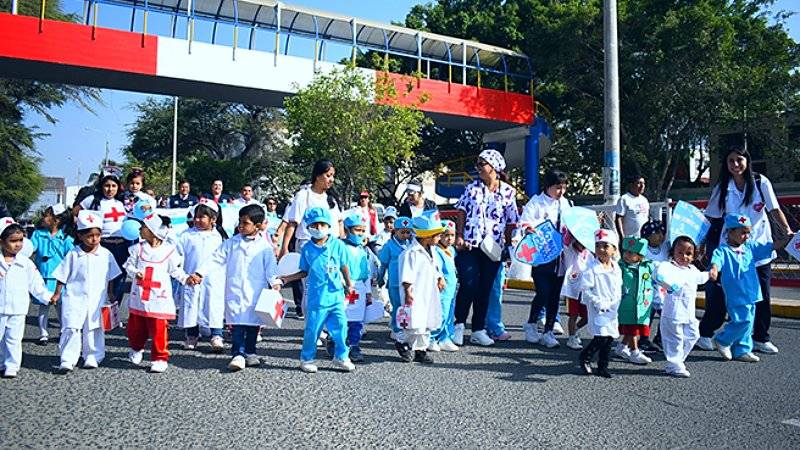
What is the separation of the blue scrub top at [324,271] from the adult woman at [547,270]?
81.2 inches

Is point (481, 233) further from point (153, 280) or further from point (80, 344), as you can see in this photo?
point (80, 344)

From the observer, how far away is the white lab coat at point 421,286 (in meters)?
6.12

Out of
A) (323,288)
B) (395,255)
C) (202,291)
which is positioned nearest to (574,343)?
(395,255)

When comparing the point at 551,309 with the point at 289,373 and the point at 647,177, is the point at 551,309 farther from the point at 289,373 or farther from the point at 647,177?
the point at 647,177

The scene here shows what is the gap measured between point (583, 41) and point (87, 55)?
55.0 feet

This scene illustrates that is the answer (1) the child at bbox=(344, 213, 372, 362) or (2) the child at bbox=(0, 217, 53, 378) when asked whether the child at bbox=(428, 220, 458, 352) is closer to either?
(1) the child at bbox=(344, 213, 372, 362)

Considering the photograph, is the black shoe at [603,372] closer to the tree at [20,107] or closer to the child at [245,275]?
the child at [245,275]

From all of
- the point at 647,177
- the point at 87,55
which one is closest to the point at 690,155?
the point at 647,177

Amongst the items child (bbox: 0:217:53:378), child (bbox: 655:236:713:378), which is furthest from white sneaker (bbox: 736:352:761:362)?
child (bbox: 0:217:53:378)

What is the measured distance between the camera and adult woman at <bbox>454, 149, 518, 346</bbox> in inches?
276

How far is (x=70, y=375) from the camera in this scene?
543 centimetres

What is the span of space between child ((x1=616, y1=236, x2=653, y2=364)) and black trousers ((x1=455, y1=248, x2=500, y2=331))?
1.42 meters

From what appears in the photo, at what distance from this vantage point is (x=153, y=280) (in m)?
5.88

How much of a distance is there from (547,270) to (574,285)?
1.24 ft
